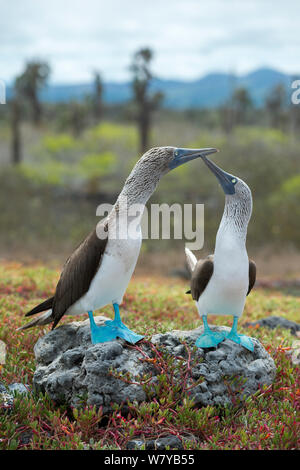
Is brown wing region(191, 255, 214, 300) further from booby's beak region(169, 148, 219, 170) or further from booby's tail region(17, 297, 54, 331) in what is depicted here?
booby's tail region(17, 297, 54, 331)

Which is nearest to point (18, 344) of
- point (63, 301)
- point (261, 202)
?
point (63, 301)

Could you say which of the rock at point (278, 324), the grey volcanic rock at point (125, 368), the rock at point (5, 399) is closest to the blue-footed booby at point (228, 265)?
the grey volcanic rock at point (125, 368)

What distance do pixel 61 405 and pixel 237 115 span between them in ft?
164

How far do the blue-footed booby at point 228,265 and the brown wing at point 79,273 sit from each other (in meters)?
0.97

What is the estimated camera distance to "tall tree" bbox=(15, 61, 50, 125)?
3622 centimetres

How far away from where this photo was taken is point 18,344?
500 centimetres

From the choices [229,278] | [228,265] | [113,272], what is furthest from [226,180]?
[113,272]

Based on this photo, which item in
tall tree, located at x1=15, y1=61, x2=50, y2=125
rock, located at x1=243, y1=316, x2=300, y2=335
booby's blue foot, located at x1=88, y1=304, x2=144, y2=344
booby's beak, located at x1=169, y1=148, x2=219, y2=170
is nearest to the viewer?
booby's beak, located at x1=169, y1=148, x2=219, y2=170

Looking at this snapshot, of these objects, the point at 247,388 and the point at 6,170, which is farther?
the point at 6,170

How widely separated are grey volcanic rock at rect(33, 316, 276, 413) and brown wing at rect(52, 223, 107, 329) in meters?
0.36

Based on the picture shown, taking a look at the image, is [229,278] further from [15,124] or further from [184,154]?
[15,124]

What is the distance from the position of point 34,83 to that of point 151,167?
119 feet

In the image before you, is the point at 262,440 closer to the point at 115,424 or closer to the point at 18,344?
the point at 115,424

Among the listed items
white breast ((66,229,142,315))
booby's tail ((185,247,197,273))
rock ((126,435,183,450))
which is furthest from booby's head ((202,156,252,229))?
rock ((126,435,183,450))
